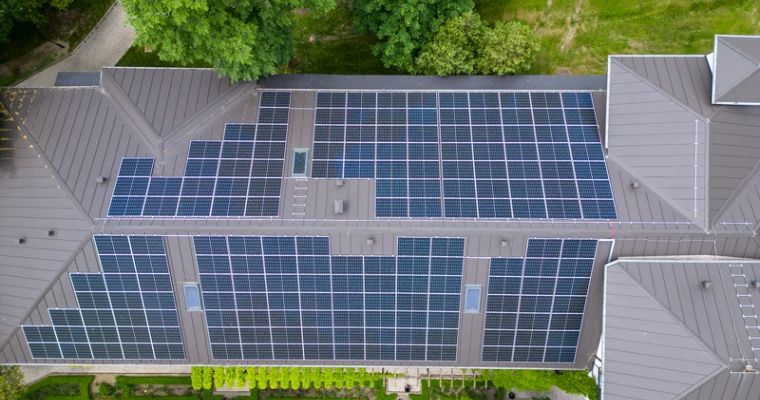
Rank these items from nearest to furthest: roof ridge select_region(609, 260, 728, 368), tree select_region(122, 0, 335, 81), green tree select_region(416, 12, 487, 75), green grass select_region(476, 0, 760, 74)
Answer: tree select_region(122, 0, 335, 81), roof ridge select_region(609, 260, 728, 368), green tree select_region(416, 12, 487, 75), green grass select_region(476, 0, 760, 74)

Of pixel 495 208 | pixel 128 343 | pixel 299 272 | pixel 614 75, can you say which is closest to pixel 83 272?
pixel 128 343

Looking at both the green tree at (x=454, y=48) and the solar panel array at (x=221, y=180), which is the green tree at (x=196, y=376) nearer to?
the solar panel array at (x=221, y=180)

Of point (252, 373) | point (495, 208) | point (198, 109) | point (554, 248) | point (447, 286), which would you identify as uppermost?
point (198, 109)

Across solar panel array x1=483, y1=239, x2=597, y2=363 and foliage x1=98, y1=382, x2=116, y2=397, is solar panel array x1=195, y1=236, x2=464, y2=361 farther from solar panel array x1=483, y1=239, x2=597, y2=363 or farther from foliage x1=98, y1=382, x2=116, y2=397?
foliage x1=98, y1=382, x2=116, y2=397

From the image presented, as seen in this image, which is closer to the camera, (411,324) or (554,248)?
(554,248)

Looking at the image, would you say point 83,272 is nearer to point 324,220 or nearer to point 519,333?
point 324,220

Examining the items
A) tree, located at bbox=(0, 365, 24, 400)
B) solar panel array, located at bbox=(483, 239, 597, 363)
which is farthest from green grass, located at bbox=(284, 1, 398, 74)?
tree, located at bbox=(0, 365, 24, 400)

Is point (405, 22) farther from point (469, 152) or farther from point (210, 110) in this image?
point (210, 110)

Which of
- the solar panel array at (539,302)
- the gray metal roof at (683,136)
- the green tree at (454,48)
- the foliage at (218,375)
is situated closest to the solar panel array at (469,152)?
the green tree at (454,48)
